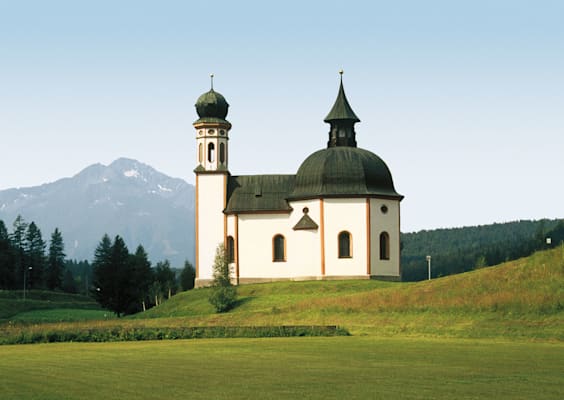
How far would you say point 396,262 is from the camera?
3135 inches

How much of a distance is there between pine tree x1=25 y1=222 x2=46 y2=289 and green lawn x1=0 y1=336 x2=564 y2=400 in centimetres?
9888

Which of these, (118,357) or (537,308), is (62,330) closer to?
(118,357)

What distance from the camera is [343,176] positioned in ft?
Answer: 257

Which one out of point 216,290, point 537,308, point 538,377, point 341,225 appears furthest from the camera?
point 341,225

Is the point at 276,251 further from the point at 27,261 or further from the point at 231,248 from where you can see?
the point at 27,261

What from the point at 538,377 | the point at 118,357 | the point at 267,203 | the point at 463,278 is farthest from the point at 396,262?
the point at 538,377

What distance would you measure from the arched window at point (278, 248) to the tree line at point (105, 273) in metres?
11.9

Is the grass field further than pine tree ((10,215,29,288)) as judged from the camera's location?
No

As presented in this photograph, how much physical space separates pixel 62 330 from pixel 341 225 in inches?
1309

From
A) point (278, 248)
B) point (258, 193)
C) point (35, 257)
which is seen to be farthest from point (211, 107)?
point (35, 257)

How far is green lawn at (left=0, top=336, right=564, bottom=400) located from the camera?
22797 millimetres

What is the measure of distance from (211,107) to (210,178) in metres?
6.19

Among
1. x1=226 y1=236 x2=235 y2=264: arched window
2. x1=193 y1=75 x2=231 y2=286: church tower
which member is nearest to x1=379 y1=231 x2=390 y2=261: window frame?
x1=226 y1=236 x2=235 y2=264: arched window

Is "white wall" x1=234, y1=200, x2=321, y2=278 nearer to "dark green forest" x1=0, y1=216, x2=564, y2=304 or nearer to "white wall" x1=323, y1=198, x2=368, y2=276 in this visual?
"white wall" x1=323, y1=198, x2=368, y2=276
